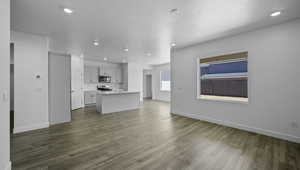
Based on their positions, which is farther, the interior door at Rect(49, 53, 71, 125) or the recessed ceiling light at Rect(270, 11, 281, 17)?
the interior door at Rect(49, 53, 71, 125)

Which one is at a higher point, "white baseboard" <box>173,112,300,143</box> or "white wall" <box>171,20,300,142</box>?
"white wall" <box>171,20,300,142</box>

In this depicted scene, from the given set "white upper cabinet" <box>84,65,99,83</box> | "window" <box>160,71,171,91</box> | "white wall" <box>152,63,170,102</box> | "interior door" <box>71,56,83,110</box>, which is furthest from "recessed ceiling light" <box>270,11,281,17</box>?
"white upper cabinet" <box>84,65,99,83</box>

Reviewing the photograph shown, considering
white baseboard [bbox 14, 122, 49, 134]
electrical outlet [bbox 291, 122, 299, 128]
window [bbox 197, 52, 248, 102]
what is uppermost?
window [bbox 197, 52, 248, 102]

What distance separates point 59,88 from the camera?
4031mm

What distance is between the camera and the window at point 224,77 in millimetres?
3676

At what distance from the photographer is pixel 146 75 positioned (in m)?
11.2

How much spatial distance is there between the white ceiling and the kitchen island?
2579mm

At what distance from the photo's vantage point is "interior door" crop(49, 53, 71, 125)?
3.90 meters

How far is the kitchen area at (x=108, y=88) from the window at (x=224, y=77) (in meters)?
3.23

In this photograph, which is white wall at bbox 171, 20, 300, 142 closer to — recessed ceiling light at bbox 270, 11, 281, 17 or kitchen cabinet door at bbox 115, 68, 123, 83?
recessed ceiling light at bbox 270, 11, 281, 17

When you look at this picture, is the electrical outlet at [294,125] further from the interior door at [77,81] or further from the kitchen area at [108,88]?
the interior door at [77,81]

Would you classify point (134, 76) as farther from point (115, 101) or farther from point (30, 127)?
point (30, 127)
